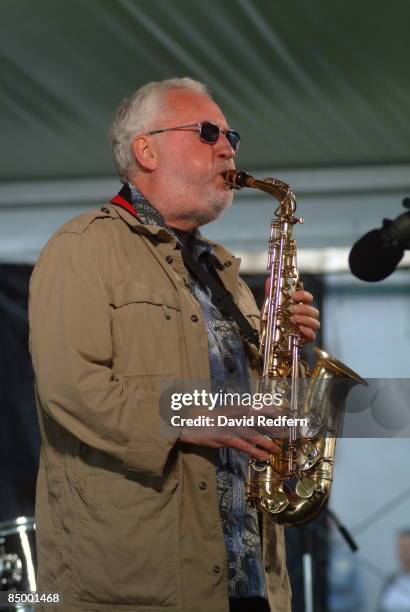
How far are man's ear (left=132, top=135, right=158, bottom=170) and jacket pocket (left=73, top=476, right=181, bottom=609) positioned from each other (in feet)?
3.55

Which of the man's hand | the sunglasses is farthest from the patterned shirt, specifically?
the sunglasses

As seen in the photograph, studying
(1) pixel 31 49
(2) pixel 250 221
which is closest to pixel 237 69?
(1) pixel 31 49

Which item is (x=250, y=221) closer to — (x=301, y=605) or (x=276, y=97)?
(x=276, y=97)

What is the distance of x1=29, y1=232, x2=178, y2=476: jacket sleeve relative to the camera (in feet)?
7.79

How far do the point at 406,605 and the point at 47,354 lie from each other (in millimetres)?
3797

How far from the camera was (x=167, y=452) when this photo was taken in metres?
2.38

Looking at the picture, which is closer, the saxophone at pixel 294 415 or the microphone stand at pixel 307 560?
the saxophone at pixel 294 415

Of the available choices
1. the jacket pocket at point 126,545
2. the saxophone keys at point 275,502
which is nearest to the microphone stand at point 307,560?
the saxophone keys at point 275,502

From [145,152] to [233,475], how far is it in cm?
107

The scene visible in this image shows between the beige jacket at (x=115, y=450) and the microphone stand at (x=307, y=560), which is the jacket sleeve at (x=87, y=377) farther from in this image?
the microphone stand at (x=307, y=560)

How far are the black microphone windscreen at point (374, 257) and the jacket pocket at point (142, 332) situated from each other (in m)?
1.03

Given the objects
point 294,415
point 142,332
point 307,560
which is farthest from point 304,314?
point 307,560

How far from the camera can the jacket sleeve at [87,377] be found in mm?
2375

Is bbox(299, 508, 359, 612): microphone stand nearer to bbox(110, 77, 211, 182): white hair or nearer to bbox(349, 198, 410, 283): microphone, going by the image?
bbox(349, 198, 410, 283): microphone
